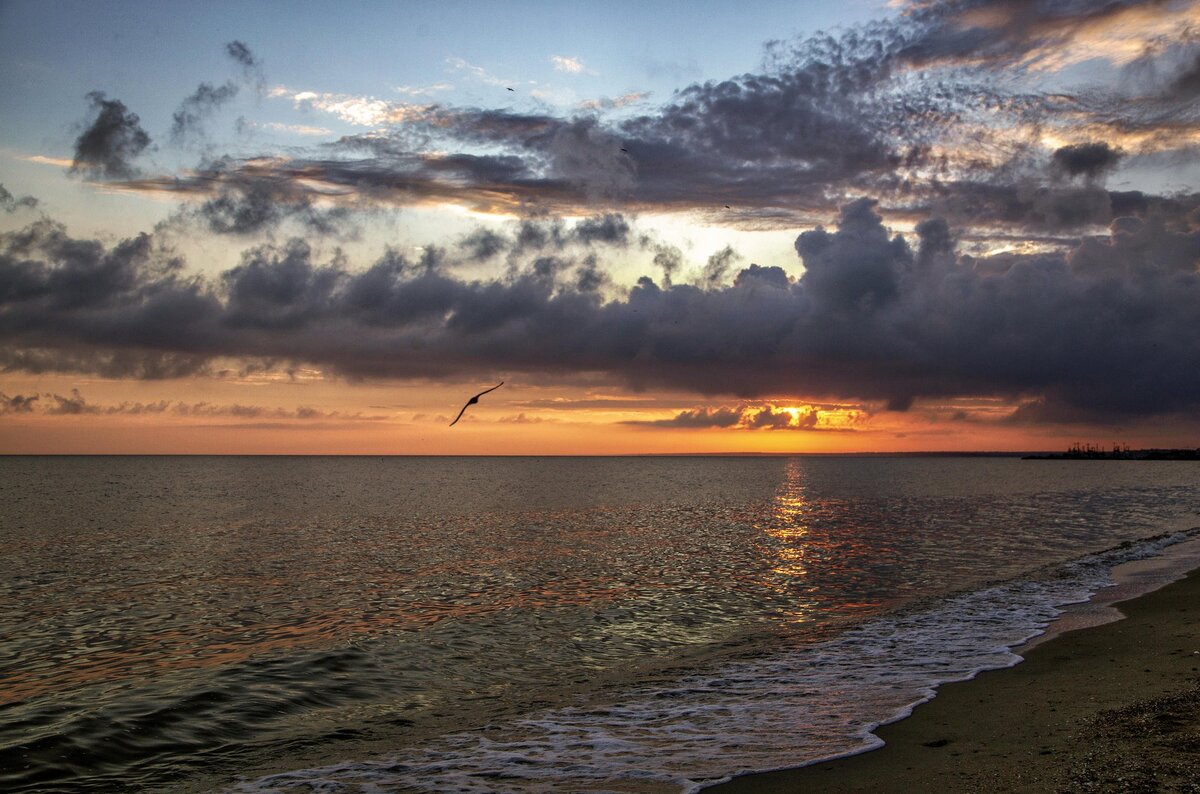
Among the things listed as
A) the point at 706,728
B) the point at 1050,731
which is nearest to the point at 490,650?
the point at 706,728

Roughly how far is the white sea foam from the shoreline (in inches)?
22.6

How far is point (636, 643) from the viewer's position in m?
21.7

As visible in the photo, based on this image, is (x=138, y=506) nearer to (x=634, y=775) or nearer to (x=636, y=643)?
(x=636, y=643)

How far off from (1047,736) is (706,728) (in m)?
5.22

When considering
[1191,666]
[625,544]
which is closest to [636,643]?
[1191,666]

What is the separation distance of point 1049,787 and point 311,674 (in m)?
15.6

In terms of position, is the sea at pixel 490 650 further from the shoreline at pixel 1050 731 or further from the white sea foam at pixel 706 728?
the shoreline at pixel 1050 731

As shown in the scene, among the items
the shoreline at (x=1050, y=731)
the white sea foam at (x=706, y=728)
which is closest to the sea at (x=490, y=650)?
the white sea foam at (x=706, y=728)

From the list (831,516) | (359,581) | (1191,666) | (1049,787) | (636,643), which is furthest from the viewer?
(831,516)

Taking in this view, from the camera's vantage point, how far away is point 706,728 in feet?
44.1

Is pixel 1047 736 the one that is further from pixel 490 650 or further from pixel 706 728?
pixel 490 650

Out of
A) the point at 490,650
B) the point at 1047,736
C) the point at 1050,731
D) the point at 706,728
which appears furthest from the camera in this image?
the point at 490,650

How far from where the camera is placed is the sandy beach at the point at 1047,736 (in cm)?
938

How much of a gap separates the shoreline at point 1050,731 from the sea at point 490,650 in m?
0.69
